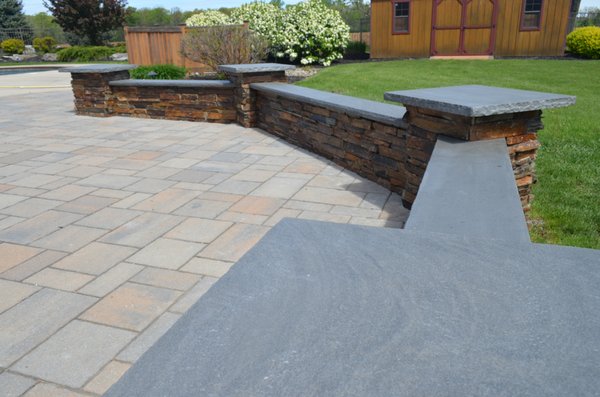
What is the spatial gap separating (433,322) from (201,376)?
0.64 meters

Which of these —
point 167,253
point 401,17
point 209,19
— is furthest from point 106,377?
A: point 401,17

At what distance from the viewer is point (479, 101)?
3.46 meters

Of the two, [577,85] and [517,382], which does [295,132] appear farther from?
[577,85]

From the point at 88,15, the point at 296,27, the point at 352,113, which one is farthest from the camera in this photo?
the point at 88,15

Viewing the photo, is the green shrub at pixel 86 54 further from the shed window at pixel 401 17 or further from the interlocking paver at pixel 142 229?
the interlocking paver at pixel 142 229

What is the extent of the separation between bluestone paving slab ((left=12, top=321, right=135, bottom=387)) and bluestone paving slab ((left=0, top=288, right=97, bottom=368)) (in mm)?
70

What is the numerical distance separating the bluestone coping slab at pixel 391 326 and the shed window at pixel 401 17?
18.8m

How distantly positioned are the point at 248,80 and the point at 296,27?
882 cm

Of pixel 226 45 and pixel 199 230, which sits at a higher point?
pixel 226 45

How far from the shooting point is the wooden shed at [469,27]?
707 inches

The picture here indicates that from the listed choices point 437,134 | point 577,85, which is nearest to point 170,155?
point 437,134

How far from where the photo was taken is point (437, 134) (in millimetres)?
3783

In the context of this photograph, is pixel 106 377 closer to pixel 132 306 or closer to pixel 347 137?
pixel 132 306

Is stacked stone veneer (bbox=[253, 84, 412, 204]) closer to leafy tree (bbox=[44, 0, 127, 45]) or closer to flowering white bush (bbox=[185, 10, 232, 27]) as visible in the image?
flowering white bush (bbox=[185, 10, 232, 27])
